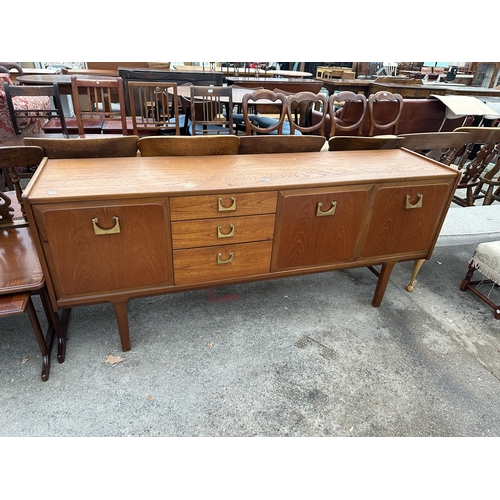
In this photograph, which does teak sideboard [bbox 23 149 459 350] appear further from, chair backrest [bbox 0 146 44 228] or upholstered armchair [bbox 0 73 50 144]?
upholstered armchair [bbox 0 73 50 144]

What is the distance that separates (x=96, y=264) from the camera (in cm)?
136

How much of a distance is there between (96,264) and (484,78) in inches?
423

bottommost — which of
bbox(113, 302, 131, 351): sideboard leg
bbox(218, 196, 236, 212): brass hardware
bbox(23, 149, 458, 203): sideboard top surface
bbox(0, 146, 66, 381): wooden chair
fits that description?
bbox(113, 302, 131, 351): sideboard leg

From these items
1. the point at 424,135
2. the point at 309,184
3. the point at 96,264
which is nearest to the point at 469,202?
the point at 424,135

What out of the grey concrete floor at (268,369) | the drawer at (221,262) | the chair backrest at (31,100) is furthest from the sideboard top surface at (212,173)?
the chair backrest at (31,100)

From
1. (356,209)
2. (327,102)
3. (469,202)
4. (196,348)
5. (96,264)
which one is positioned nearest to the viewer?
(96,264)

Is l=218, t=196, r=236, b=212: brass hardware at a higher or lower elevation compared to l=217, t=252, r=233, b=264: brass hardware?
higher

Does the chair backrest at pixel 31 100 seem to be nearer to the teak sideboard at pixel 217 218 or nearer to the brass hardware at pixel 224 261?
the teak sideboard at pixel 217 218

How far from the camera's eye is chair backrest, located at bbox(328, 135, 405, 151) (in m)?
1.97

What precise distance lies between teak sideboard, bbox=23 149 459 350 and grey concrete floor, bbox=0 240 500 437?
0.85 feet

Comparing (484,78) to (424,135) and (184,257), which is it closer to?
(424,135)

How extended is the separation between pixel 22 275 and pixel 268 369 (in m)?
1.11

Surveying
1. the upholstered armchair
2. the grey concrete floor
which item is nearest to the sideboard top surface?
the grey concrete floor

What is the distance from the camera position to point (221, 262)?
154 cm
